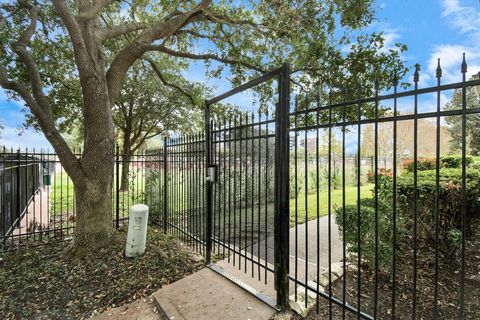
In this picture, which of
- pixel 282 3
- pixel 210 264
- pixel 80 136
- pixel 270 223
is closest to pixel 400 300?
pixel 210 264

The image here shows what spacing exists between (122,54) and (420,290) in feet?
21.8

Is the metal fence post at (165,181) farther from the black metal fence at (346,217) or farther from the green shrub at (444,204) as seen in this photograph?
the green shrub at (444,204)

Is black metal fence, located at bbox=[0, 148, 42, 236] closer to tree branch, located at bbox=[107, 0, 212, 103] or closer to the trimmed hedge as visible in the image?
tree branch, located at bbox=[107, 0, 212, 103]

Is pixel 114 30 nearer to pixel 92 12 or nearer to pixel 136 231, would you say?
pixel 92 12

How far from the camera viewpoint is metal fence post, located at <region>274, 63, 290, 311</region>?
281 centimetres

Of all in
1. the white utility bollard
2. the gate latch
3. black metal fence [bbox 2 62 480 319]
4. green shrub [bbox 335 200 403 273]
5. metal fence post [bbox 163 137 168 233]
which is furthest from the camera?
metal fence post [bbox 163 137 168 233]

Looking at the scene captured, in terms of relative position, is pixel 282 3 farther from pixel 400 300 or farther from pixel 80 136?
pixel 80 136

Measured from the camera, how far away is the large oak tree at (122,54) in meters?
4.85

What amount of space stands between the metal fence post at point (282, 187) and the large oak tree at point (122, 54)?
2.70 m

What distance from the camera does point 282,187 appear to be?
2832 mm

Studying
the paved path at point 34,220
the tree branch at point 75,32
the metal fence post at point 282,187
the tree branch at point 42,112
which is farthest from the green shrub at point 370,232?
the paved path at point 34,220

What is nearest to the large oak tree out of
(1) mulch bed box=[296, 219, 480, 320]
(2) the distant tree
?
(2) the distant tree

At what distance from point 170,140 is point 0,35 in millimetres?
4768

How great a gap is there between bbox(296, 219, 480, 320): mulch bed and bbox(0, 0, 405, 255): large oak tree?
10.1 ft
